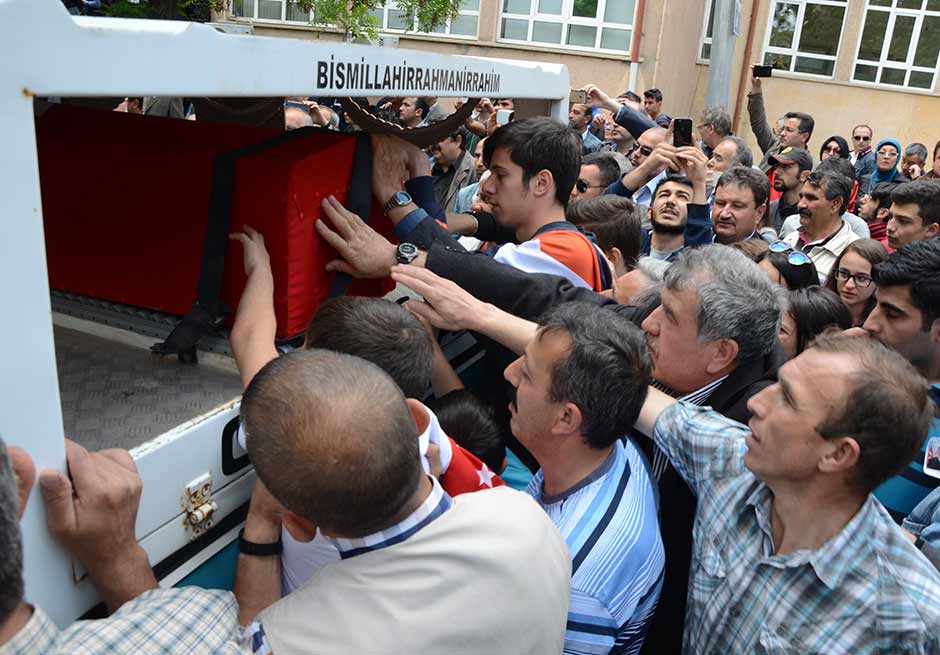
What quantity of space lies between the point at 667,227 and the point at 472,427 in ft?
7.82

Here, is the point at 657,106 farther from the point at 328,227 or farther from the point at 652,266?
the point at 328,227

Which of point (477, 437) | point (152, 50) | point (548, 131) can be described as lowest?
point (477, 437)

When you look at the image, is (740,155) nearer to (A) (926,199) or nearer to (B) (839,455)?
(A) (926,199)

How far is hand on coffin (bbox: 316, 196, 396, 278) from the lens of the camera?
1.82 meters

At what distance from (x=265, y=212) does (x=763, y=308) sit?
1275 millimetres

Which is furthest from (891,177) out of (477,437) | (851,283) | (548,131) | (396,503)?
(396,503)

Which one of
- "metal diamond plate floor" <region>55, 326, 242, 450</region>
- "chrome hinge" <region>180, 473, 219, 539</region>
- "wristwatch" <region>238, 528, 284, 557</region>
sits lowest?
"wristwatch" <region>238, 528, 284, 557</region>

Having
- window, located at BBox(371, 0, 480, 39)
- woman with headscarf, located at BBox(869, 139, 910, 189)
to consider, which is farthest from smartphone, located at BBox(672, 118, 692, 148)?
window, located at BBox(371, 0, 480, 39)

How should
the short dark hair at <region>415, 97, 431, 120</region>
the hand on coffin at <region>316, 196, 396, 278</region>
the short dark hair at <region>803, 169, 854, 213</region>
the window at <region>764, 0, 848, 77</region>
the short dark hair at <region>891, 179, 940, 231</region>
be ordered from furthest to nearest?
the window at <region>764, 0, 848, 77</region> → the short dark hair at <region>415, 97, 431, 120</region> → the short dark hair at <region>803, 169, 854, 213</region> → the short dark hair at <region>891, 179, 940, 231</region> → the hand on coffin at <region>316, 196, 396, 278</region>

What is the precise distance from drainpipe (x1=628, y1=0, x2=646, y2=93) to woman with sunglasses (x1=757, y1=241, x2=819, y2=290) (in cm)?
1372

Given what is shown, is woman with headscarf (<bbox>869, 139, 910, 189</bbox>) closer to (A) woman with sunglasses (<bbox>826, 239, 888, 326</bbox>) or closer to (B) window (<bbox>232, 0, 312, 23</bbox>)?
(A) woman with sunglasses (<bbox>826, 239, 888, 326</bbox>)

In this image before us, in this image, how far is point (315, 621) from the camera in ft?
3.53

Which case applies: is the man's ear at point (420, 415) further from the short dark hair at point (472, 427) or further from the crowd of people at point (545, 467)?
the short dark hair at point (472, 427)

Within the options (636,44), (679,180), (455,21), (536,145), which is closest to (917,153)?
(679,180)
